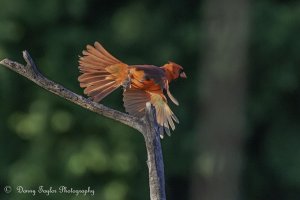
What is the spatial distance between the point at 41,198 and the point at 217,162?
4252mm

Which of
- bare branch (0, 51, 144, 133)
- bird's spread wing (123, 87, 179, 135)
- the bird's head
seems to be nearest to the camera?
bare branch (0, 51, 144, 133)

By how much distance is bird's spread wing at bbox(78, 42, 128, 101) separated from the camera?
231 centimetres

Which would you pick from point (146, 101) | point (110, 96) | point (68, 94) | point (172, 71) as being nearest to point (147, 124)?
point (68, 94)

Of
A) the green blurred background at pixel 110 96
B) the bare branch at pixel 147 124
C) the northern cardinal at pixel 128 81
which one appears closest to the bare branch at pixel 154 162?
the bare branch at pixel 147 124

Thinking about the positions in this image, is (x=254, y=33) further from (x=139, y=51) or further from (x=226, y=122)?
(x=226, y=122)

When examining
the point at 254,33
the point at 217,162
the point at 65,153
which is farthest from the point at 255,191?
the point at 217,162

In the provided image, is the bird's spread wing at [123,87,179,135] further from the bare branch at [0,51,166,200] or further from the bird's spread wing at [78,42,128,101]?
the bare branch at [0,51,166,200]

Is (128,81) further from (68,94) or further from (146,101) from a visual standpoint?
(68,94)

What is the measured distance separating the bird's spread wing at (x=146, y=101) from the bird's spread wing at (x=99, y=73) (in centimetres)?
5

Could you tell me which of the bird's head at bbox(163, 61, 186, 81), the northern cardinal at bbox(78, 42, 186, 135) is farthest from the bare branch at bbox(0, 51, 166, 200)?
the bird's head at bbox(163, 61, 186, 81)

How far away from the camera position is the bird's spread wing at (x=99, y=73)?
7.57ft

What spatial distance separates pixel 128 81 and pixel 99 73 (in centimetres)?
9

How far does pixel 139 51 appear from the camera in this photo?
16.8ft

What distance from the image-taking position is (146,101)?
7.63 feet
